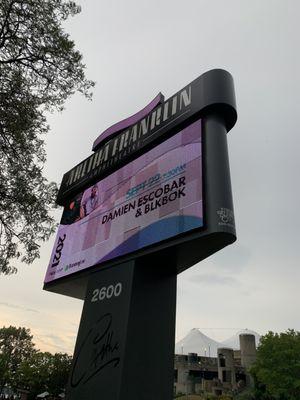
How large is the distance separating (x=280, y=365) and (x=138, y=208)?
39014 mm

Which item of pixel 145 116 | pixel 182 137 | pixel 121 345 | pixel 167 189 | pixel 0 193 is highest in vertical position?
pixel 145 116

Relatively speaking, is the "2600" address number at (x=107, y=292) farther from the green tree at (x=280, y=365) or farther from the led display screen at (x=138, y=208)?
the green tree at (x=280, y=365)

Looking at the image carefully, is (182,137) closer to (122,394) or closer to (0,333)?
(122,394)

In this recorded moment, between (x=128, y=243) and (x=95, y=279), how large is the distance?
1526 millimetres

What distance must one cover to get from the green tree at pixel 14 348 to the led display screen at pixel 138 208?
46.4m

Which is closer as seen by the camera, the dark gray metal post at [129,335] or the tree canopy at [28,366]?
the dark gray metal post at [129,335]

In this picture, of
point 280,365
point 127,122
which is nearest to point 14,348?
point 280,365

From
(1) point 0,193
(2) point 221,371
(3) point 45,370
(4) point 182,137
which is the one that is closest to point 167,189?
(4) point 182,137

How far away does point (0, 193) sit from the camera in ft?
34.6
